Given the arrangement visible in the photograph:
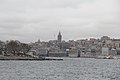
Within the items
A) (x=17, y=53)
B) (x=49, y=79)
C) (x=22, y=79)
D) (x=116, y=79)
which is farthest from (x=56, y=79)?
(x=17, y=53)

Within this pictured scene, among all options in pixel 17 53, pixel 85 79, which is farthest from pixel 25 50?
pixel 85 79

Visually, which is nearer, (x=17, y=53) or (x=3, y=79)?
(x=3, y=79)

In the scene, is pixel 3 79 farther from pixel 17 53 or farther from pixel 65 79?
pixel 17 53

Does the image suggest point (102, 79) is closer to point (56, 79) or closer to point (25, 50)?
point (56, 79)

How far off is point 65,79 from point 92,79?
3.69 meters

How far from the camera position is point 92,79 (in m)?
54.4

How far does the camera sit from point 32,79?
5312 cm

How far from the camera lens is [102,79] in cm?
5512

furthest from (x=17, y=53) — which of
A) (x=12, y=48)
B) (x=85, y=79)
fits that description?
(x=85, y=79)

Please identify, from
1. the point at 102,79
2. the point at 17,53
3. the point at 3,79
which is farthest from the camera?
the point at 17,53

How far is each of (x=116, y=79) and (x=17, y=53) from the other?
444 ft

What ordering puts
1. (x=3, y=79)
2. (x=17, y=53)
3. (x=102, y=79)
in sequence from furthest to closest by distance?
(x=17, y=53) → (x=102, y=79) → (x=3, y=79)

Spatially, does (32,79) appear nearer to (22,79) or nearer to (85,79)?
(22,79)

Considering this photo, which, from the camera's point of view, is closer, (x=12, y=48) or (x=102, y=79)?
(x=102, y=79)
